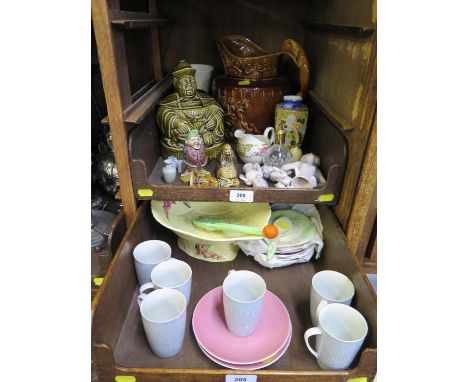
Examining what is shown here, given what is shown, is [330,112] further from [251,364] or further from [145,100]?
[251,364]

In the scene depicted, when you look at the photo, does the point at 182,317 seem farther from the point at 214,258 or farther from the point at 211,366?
the point at 214,258

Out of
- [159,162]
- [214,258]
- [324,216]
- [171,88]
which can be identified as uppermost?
[171,88]

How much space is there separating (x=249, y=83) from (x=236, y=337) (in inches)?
29.6

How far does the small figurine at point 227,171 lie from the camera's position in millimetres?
851

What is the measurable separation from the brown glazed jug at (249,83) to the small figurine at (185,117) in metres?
0.11

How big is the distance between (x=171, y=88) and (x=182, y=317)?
2.65ft

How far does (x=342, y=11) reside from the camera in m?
0.88

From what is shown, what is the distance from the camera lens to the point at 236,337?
0.74 meters

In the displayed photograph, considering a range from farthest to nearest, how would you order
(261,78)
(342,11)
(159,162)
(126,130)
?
(261,78)
(159,162)
(342,11)
(126,130)

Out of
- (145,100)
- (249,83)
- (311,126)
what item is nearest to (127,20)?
(145,100)

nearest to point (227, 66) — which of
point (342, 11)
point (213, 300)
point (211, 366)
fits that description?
point (342, 11)

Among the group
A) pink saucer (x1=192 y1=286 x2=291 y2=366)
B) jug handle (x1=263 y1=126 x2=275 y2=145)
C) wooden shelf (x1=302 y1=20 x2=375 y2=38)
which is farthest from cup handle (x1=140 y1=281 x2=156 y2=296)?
wooden shelf (x1=302 y1=20 x2=375 y2=38)

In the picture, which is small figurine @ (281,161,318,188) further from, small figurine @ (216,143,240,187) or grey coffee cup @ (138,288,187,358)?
grey coffee cup @ (138,288,187,358)

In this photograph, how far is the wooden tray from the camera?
62 cm
